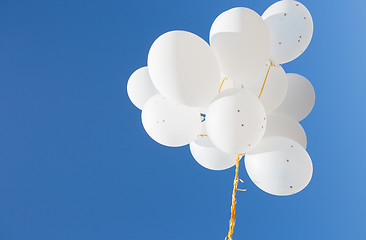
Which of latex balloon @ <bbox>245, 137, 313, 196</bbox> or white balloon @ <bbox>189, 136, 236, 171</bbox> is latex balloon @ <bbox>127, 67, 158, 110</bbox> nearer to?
white balloon @ <bbox>189, 136, 236, 171</bbox>

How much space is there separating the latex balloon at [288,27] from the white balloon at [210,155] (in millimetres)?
341

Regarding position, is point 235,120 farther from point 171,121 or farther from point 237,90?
point 171,121

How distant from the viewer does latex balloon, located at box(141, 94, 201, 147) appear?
0.96m

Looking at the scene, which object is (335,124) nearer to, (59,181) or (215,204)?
(215,204)

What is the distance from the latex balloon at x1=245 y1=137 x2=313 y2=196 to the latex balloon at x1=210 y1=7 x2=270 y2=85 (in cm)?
20

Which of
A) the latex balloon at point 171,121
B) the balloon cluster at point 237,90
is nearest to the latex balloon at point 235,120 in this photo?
the balloon cluster at point 237,90

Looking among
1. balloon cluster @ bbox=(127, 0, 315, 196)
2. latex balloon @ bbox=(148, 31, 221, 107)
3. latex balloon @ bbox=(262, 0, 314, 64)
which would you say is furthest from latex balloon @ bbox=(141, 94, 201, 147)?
latex balloon @ bbox=(262, 0, 314, 64)

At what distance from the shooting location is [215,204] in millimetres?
1965

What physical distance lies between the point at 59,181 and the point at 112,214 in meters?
0.33

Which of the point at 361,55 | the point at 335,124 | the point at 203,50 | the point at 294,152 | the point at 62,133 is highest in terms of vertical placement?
the point at 361,55

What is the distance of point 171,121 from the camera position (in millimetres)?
961

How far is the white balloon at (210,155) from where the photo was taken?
1129mm

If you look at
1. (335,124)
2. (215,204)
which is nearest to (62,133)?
(215,204)

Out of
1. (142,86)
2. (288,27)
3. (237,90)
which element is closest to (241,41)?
(237,90)
